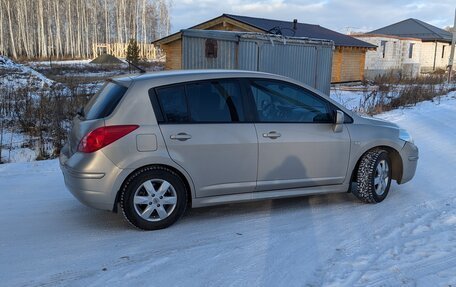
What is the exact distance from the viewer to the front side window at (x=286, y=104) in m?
5.11

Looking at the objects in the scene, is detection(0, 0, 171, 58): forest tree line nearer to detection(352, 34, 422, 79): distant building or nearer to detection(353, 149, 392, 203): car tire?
detection(352, 34, 422, 79): distant building

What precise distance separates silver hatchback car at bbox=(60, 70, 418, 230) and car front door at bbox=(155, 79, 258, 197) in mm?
11

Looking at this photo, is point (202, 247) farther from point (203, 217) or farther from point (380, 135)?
point (380, 135)

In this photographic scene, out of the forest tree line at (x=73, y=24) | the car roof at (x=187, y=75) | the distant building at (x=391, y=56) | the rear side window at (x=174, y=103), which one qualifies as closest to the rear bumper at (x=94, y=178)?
the rear side window at (x=174, y=103)

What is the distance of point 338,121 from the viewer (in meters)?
5.28

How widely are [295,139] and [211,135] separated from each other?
1.00m

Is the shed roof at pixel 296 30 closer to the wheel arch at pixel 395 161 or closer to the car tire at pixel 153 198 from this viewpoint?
the wheel arch at pixel 395 161

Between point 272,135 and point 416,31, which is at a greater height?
point 416,31

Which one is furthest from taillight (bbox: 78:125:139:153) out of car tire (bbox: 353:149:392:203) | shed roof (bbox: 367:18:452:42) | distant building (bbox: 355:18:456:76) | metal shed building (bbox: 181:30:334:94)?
shed roof (bbox: 367:18:452:42)

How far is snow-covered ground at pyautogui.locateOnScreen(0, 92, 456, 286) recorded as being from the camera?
11.9 feet

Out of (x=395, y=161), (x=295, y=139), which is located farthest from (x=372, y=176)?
(x=295, y=139)

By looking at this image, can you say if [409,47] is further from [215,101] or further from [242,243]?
[242,243]

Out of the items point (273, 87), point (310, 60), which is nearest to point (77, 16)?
point (310, 60)

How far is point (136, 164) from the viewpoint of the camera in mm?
4465
